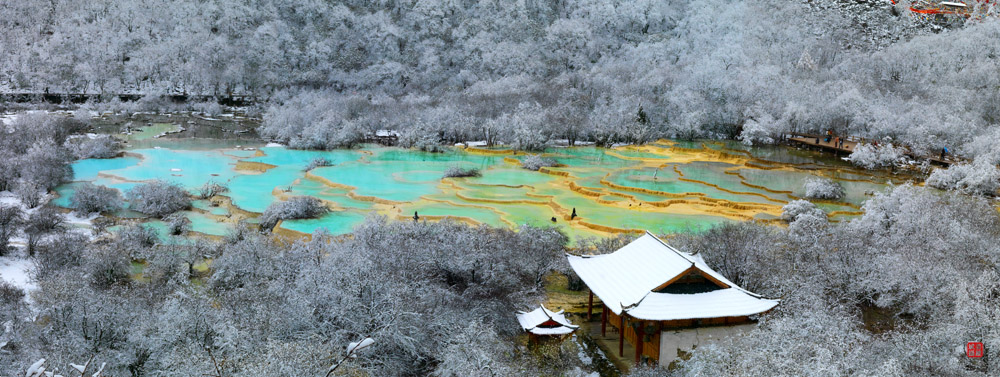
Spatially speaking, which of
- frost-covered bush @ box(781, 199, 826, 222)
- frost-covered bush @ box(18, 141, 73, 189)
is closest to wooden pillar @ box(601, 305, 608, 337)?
frost-covered bush @ box(781, 199, 826, 222)

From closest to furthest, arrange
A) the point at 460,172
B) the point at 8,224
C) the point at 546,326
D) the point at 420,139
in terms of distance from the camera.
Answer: the point at 546,326 → the point at 8,224 → the point at 460,172 → the point at 420,139

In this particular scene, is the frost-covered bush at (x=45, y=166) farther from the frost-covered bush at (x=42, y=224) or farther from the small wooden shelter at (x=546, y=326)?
the small wooden shelter at (x=546, y=326)

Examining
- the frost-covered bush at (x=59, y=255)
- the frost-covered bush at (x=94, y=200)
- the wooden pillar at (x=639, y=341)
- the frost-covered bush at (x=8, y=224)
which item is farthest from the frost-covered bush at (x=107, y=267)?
the wooden pillar at (x=639, y=341)

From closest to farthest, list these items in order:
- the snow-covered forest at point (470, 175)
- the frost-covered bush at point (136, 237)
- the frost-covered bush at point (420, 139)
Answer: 1. the snow-covered forest at point (470, 175)
2. the frost-covered bush at point (136, 237)
3. the frost-covered bush at point (420, 139)

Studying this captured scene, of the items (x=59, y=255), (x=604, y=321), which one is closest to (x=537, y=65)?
(x=59, y=255)

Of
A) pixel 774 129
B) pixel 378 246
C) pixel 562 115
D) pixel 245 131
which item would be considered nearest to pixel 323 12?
pixel 245 131

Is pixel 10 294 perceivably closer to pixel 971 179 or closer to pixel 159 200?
pixel 159 200

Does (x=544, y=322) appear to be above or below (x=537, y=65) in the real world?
below
